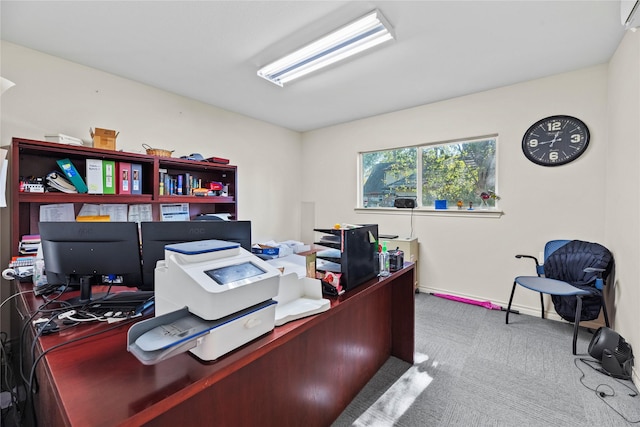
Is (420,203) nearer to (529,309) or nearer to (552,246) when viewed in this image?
(552,246)

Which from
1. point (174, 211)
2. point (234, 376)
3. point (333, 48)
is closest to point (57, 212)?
point (174, 211)

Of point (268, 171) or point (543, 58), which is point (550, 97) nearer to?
→ point (543, 58)

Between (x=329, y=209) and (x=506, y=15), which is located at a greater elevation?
(x=506, y=15)

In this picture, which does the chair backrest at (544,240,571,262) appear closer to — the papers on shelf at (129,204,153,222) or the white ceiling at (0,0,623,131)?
the white ceiling at (0,0,623,131)

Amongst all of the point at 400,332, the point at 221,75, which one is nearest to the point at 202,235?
the point at 400,332

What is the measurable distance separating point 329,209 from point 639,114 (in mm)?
3488

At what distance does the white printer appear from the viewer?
766 mm

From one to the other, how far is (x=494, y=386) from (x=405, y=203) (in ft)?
7.63

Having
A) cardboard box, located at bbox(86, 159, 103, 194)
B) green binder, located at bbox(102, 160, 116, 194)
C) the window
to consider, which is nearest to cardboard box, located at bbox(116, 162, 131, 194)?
green binder, located at bbox(102, 160, 116, 194)

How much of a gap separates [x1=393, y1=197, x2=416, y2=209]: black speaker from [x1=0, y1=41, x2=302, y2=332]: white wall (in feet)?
6.05

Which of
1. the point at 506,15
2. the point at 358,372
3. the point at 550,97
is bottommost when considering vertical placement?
the point at 358,372

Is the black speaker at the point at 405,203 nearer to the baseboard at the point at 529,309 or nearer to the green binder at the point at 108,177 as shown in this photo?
the baseboard at the point at 529,309

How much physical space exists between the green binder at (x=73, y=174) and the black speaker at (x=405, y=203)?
136 inches

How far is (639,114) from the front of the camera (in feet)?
6.06
